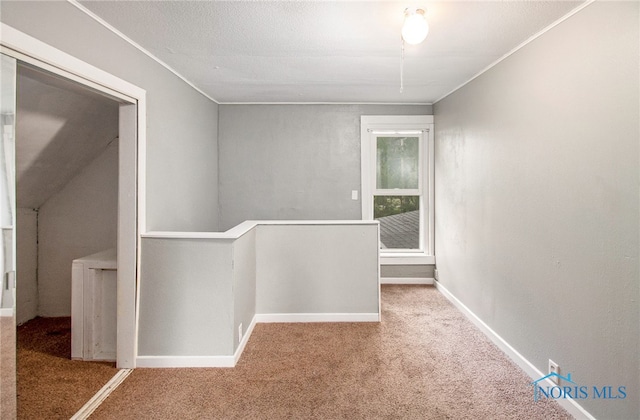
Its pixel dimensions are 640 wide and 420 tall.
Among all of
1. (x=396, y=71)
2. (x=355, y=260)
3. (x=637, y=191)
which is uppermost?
(x=396, y=71)

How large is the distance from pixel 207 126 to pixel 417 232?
2.96 meters

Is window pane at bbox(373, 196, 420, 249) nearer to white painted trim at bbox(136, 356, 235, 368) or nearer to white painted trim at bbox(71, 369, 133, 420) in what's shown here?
white painted trim at bbox(136, 356, 235, 368)

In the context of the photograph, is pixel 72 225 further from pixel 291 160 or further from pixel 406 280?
pixel 406 280

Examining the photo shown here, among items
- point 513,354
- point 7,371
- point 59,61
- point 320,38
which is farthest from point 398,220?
point 7,371

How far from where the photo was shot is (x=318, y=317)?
341 cm

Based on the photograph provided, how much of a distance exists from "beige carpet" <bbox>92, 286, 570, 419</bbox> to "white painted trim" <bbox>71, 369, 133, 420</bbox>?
0.04 metres

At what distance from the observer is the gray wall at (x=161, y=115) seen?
1756 mm

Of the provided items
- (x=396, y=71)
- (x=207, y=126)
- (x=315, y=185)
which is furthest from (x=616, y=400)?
(x=207, y=126)

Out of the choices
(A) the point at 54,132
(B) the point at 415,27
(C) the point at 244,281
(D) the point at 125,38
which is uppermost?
(D) the point at 125,38

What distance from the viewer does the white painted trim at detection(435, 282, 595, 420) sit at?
6.53ft

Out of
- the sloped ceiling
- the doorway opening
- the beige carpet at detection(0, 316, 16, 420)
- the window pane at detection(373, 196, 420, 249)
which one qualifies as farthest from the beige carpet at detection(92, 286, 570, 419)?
the sloped ceiling

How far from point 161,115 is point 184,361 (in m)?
1.90

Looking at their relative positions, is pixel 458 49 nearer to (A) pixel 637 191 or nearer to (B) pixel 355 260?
(A) pixel 637 191

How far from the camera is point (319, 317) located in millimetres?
3404
